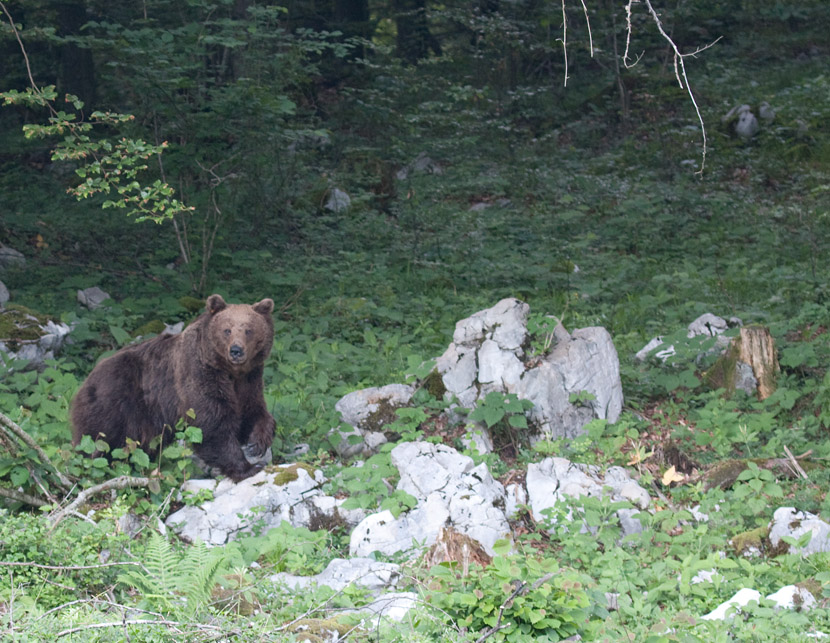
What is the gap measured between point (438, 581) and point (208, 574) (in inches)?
41.8

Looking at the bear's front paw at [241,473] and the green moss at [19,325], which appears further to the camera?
the green moss at [19,325]

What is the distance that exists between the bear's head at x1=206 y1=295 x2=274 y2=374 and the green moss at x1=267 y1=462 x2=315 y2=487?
2.39 ft

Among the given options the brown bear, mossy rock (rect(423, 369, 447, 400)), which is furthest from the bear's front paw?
mossy rock (rect(423, 369, 447, 400))

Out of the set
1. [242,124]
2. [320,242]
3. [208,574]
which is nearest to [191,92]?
[242,124]

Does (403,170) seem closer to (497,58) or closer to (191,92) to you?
(497,58)

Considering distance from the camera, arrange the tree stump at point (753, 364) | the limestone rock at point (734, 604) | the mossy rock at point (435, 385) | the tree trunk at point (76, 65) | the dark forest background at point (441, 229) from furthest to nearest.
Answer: the tree trunk at point (76, 65), the tree stump at point (753, 364), the mossy rock at point (435, 385), the dark forest background at point (441, 229), the limestone rock at point (734, 604)

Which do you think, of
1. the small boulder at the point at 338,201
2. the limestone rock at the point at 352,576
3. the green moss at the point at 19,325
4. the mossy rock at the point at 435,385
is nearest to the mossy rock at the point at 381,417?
the mossy rock at the point at 435,385

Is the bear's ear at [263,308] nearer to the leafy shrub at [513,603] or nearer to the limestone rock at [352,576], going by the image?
the limestone rock at [352,576]

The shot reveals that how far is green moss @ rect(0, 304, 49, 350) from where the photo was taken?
7.79 m

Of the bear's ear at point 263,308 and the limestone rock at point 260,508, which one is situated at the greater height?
the bear's ear at point 263,308

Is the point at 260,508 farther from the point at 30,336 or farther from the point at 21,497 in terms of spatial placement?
the point at 30,336

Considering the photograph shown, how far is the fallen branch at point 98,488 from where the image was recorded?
14.9 ft

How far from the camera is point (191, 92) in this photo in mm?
9625

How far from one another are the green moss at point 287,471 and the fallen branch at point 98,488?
32.1 inches
